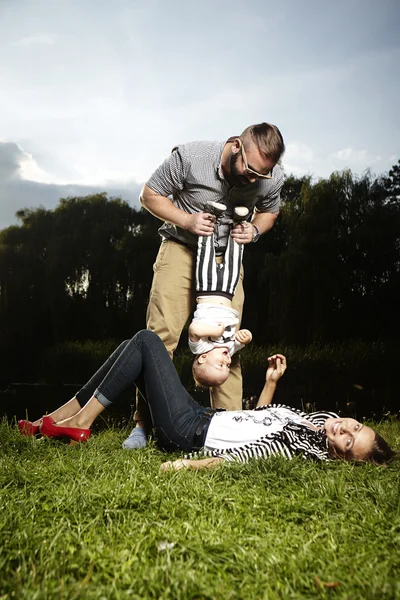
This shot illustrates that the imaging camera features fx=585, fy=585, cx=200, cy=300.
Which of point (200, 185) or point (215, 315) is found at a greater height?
point (200, 185)

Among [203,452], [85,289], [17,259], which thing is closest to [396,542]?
[203,452]

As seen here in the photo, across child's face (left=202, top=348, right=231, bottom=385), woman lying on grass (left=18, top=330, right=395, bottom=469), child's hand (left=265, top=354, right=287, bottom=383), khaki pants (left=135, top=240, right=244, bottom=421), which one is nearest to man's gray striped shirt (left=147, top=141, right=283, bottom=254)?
khaki pants (left=135, top=240, right=244, bottom=421)

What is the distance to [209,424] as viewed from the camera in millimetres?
2693

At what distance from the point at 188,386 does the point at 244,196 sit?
6.15 metres

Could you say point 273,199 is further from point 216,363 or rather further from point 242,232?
point 216,363

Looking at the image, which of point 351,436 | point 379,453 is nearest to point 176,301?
point 351,436

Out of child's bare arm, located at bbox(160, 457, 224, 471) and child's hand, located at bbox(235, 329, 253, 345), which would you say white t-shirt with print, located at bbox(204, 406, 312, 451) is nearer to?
child's bare arm, located at bbox(160, 457, 224, 471)

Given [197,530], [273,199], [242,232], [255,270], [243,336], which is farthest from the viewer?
[255,270]

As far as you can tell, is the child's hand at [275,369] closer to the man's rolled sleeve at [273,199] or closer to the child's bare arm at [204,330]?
the child's bare arm at [204,330]

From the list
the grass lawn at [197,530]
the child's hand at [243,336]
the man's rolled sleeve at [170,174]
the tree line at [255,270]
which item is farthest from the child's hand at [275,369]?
the tree line at [255,270]

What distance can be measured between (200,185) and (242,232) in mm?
365

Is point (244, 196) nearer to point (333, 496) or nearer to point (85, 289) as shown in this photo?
point (333, 496)

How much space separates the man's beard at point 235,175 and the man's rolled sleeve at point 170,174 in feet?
0.89

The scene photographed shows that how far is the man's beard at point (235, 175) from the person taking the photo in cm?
320
